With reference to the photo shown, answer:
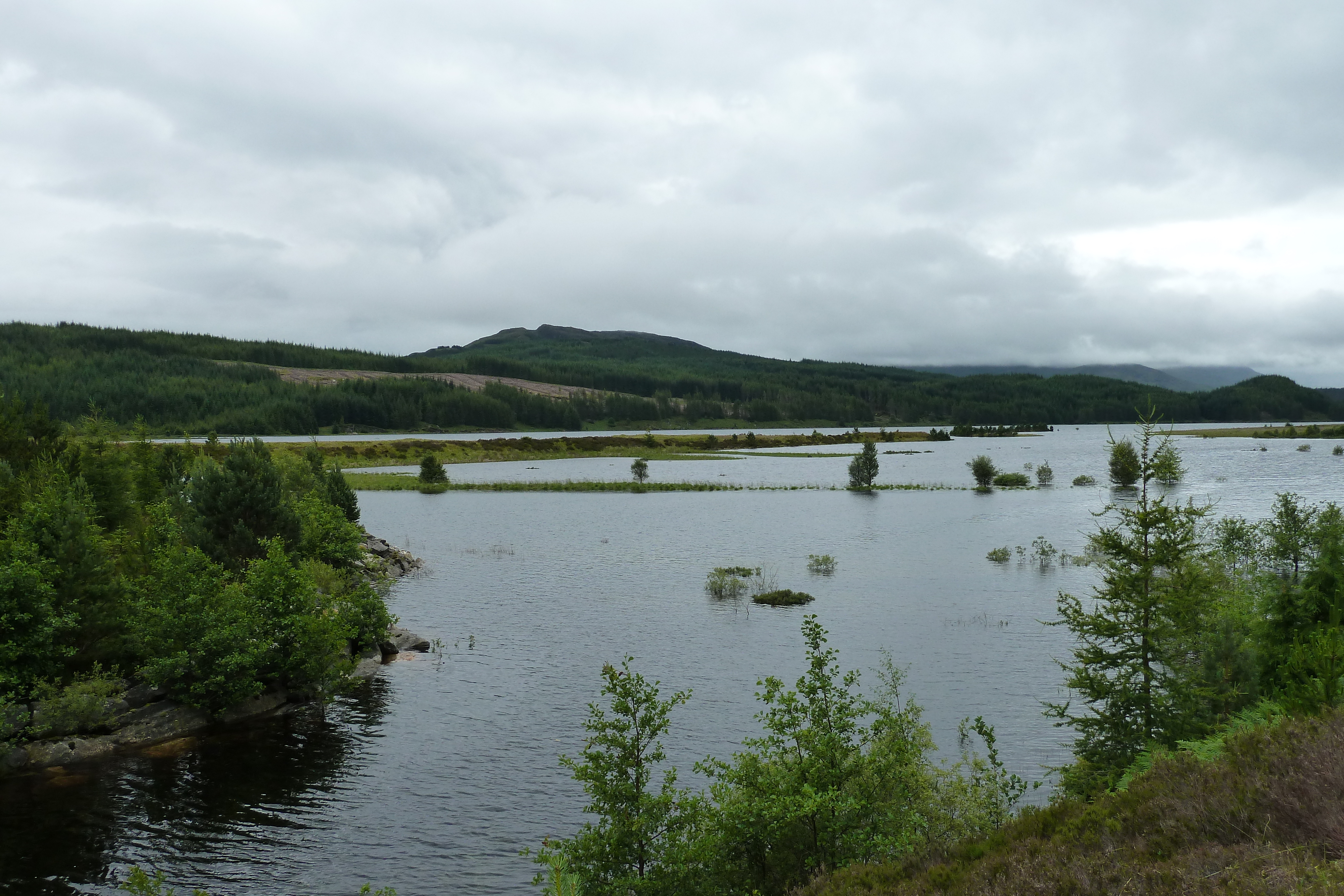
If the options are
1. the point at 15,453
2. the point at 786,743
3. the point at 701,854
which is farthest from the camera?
the point at 15,453

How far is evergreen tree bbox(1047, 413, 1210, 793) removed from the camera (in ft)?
62.8

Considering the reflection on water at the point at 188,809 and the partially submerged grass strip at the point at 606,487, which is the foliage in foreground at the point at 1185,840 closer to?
the reflection on water at the point at 188,809

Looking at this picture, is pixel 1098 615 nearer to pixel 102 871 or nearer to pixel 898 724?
pixel 898 724

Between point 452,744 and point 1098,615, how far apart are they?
797 inches

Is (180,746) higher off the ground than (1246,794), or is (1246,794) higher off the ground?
(1246,794)

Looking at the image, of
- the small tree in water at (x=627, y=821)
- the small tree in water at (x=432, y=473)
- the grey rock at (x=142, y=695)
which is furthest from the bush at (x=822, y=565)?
the small tree in water at (x=432, y=473)

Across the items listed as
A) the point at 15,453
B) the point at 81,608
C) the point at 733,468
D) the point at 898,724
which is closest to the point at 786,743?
the point at 898,724

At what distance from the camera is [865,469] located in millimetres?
114625

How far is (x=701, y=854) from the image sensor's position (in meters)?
14.8

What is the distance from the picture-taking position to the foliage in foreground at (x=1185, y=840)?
30.7 ft

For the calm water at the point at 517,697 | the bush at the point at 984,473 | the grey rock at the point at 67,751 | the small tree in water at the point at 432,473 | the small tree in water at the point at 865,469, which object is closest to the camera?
the calm water at the point at 517,697

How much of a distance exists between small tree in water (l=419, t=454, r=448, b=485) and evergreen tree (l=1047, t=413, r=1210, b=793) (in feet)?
353

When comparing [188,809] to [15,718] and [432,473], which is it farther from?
[432,473]

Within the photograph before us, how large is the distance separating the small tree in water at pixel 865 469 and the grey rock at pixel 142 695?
93630 mm
